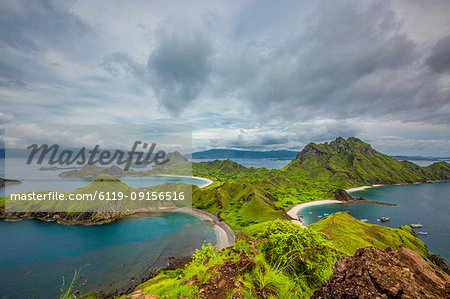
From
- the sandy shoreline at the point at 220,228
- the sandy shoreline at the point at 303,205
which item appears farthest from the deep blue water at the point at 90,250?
the sandy shoreline at the point at 303,205

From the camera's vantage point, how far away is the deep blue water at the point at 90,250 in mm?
→ 37281

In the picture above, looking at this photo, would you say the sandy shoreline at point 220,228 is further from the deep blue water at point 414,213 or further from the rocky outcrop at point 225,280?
the rocky outcrop at point 225,280

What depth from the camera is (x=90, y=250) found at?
5112 centimetres

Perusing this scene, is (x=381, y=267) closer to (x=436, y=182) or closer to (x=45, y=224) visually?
(x=45, y=224)

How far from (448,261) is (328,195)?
73091 millimetres

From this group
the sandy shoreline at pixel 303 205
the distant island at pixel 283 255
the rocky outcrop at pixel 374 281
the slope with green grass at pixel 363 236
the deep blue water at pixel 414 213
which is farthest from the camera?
the sandy shoreline at pixel 303 205

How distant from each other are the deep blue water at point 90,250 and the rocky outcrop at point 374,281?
147ft

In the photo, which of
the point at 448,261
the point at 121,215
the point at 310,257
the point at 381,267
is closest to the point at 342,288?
the point at 381,267

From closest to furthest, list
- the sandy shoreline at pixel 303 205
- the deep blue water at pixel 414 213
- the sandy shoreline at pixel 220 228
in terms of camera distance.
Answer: the sandy shoreline at pixel 220 228 → the deep blue water at pixel 414 213 → the sandy shoreline at pixel 303 205

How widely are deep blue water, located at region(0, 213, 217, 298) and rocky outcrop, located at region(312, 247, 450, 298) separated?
147ft

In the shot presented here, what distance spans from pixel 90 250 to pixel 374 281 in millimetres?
69721

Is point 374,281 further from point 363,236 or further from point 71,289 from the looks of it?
point 363,236

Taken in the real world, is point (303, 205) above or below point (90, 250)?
below

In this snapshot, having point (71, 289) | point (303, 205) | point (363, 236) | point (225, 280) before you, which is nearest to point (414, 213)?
point (303, 205)
